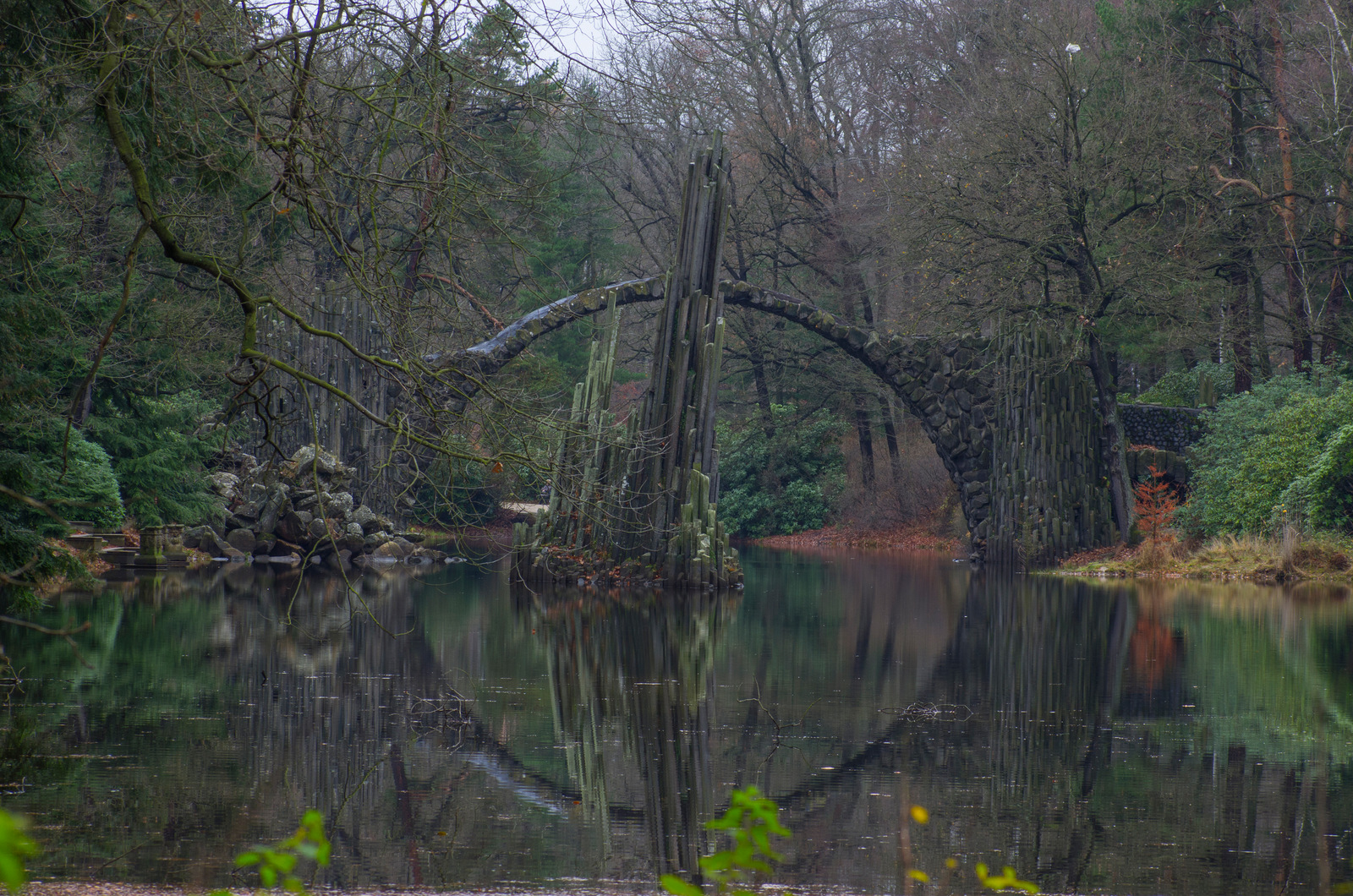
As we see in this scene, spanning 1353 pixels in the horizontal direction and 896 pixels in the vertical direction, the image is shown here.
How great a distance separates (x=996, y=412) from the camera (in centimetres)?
2223

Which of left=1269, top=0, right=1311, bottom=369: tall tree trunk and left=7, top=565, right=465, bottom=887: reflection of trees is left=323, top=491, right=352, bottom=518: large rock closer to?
left=7, top=565, right=465, bottom=887: reflection of trees

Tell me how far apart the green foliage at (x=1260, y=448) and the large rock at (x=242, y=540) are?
15736 mm

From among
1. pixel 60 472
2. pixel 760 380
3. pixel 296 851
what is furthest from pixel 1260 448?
pixel 296 851

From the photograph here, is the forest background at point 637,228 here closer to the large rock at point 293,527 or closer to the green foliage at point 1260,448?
the green foliage at point 1260,448

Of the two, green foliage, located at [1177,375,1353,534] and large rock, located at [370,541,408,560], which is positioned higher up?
green foliage, located at [1177,375,1353,534]

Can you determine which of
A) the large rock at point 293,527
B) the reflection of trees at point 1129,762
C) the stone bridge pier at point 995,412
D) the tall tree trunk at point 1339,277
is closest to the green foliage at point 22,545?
the reflection of trees at point 1129,762

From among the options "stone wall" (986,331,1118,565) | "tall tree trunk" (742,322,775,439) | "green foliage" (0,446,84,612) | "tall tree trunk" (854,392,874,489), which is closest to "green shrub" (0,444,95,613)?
"green foliage" (0,446,84,612)

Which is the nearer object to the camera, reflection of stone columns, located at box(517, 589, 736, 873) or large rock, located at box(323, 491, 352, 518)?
reflection of stone columns, located at box(517, 589, 736, 873)

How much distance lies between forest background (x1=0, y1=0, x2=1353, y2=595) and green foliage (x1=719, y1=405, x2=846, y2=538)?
110mm

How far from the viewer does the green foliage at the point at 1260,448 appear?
20078 mm

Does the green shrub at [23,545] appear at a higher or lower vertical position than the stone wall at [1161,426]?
lower

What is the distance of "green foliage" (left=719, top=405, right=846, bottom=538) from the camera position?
33.8 metres

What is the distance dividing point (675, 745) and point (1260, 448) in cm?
1662

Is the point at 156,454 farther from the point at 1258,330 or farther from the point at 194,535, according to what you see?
the point at 1258,330
